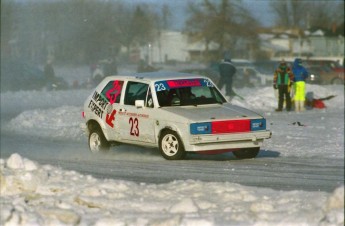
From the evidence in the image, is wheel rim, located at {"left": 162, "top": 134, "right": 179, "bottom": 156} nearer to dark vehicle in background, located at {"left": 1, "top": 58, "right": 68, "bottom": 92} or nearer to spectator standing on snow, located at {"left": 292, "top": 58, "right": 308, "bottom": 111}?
spectator standing on snow, located at {"left": 292, "top": 58, "right": 308, "bottom": 111}

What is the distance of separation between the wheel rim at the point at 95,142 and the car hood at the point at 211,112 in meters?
1.84

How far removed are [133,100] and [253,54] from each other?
50866 millimetres

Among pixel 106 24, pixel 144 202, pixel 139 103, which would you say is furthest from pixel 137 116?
pixel 106 24

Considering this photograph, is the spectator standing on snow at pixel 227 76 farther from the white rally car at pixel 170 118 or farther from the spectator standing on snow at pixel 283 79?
the white rally car at pixel 170 118

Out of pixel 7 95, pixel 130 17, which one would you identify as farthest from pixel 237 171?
pixel 130 17

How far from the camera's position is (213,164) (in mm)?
14227

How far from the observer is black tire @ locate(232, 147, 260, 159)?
1493cm

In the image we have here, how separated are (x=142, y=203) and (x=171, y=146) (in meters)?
5.57

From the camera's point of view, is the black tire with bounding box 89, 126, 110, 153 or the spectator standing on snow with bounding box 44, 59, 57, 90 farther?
the spectator standing on snow with bounding box 44, 59, 57, 90

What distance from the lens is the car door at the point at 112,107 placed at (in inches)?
606

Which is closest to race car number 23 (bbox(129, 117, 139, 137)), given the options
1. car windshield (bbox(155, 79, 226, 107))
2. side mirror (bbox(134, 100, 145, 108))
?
side mirror (bbox(134, 100, 145, 108))

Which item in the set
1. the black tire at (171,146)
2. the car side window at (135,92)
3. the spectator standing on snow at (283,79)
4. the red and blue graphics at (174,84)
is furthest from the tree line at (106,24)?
the black tire at (171,146)

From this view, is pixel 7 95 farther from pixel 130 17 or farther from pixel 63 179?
pixel 63 179

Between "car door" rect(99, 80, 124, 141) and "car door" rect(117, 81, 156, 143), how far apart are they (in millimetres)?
128
